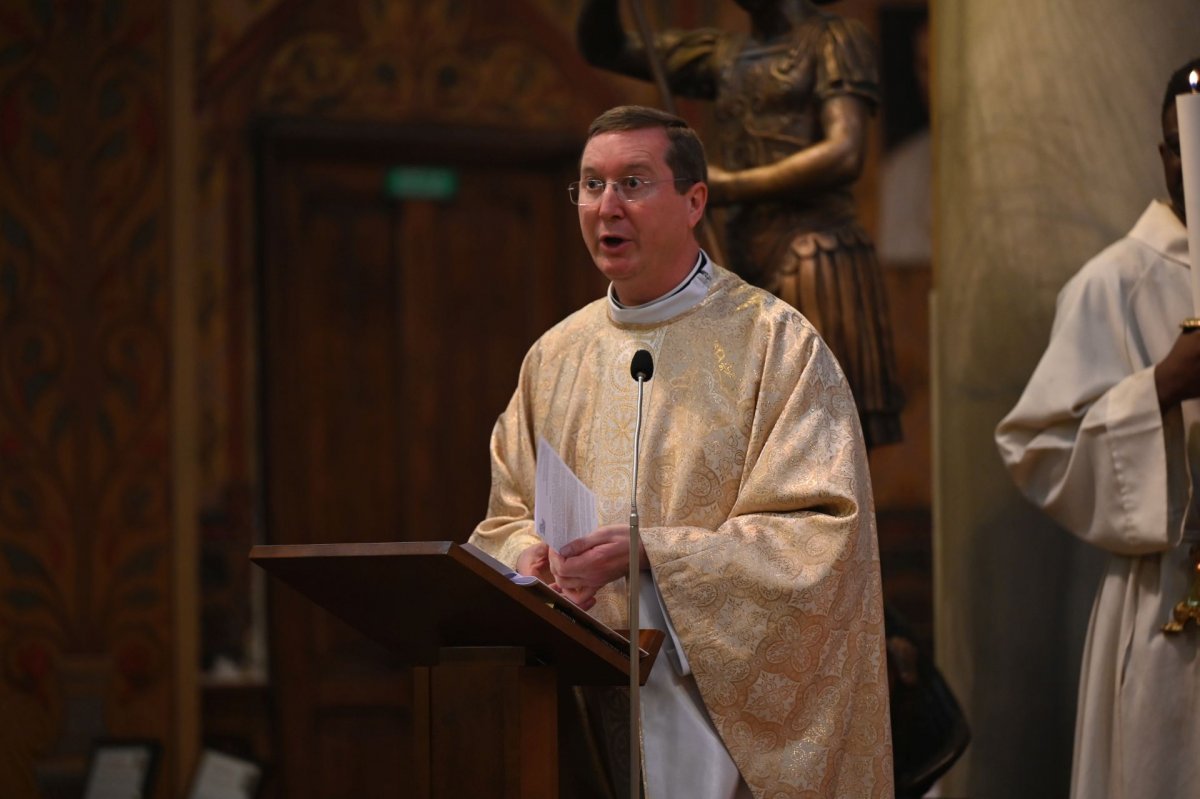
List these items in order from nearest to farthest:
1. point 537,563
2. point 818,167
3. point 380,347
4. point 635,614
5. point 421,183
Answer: point 635,614
point 537,563
point 818,167
point 380,347
point 421,183

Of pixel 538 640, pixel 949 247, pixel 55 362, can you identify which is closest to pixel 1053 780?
pixel 949 247

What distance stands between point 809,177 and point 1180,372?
108 cm

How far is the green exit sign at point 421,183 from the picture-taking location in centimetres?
758

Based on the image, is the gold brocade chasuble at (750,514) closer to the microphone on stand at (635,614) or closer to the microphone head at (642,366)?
the microphone on stand at (635,614)

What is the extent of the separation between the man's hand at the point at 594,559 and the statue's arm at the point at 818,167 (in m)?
1.49

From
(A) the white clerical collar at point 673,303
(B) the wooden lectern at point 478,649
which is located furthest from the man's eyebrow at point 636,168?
(B) the wooden lectern at point 478,649

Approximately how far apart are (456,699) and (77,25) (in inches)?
159

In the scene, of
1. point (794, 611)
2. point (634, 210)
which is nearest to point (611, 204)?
point (634, 210)

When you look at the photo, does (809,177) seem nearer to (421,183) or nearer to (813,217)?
(813,217)

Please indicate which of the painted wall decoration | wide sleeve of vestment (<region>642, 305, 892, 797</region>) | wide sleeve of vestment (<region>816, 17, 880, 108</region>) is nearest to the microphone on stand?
wide sleeve of vestment (<region>642, 305, 892, 797</region>)

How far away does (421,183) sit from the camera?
7.62 meters

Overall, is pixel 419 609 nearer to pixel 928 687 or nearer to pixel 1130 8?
pixel 928 687

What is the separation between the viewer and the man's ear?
319cm

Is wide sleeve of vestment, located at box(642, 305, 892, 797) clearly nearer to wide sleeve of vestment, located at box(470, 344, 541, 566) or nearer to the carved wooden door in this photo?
wide sleeve of vestment, located at box(470, 344, 541, 566)
